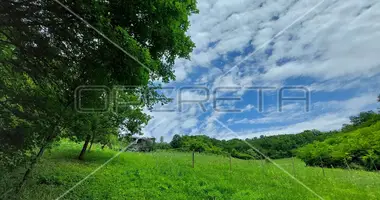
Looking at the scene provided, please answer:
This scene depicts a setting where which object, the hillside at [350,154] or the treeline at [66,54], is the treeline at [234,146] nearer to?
the hillside at [350,154]

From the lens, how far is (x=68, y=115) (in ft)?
22.3

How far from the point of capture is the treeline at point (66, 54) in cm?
490

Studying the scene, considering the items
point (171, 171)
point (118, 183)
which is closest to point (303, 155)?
point (171, 171)

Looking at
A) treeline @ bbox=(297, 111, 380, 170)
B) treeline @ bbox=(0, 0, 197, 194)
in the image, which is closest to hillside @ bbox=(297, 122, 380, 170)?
treeline @ bbox=(297, 111, 380, 170)

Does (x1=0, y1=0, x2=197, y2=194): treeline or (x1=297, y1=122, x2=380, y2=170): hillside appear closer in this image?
(x1=0, y1=0, x2=197, y2=194): treeline

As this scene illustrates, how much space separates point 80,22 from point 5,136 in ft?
9.22

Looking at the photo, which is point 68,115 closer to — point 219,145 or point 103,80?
point 103,80

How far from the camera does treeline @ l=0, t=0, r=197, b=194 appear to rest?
4.90 m

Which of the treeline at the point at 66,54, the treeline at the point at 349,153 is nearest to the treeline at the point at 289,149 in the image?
the treeline at the point at 349,153

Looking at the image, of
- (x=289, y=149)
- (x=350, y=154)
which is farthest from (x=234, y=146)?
(x=289, y=149)

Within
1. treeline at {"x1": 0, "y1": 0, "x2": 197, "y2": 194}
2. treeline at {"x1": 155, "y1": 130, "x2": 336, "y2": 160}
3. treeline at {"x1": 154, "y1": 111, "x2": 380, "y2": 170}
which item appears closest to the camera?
treeline at {"x1": 0, "y1": 0, "x2": 197, "y2": 194}

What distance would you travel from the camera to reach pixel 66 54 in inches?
234

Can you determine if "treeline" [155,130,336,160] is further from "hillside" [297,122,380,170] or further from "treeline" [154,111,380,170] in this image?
"hillside" [297,122,380,170]

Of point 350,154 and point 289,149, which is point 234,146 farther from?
point 289,149
